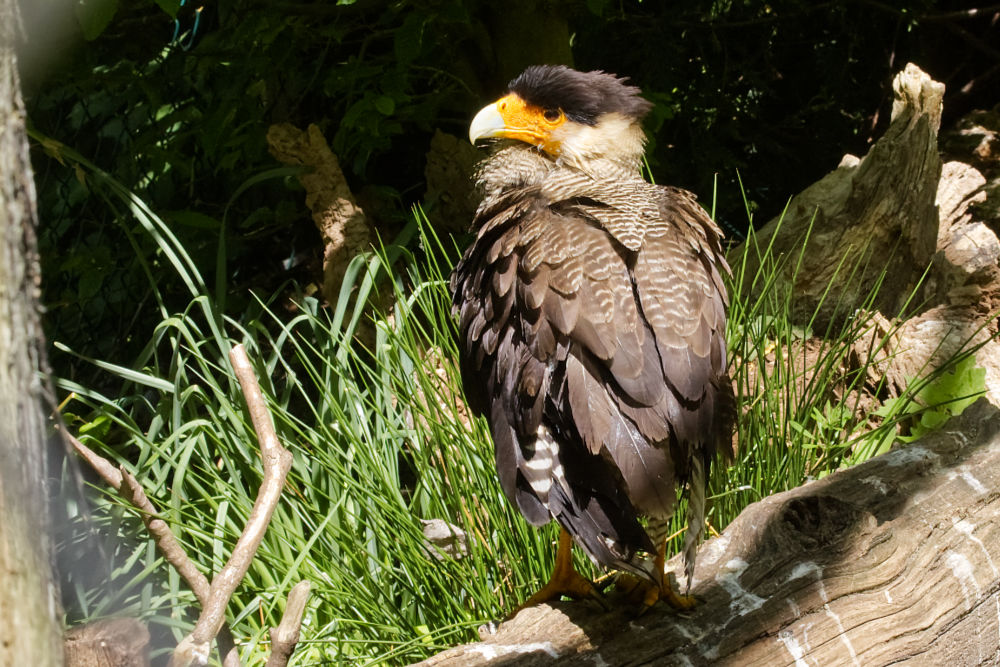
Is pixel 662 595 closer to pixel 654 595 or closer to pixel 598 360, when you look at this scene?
pixel 654 595

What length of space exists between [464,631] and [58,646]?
1.78 metres

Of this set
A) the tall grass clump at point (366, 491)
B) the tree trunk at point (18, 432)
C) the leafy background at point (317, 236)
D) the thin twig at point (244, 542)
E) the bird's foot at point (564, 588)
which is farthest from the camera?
the leafy background at point (317, 236)

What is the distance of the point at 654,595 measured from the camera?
2008 mm

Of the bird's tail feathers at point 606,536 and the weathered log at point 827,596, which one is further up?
the bird's tail feathers at point 606,536

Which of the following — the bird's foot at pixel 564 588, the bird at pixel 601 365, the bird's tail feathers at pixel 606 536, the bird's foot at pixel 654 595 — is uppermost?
the bird at pixel 601 365

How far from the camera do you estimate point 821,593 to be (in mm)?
1954

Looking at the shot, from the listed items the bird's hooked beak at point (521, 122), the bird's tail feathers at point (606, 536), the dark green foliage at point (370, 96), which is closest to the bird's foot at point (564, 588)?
the bird's tail feathers at point (606, 536)

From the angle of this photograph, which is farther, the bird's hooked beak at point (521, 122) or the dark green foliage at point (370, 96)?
the dark green foliage at point (370, 96)

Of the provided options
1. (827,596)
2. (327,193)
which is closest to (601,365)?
(827,596)

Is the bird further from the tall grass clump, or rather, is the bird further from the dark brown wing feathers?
the tall grass clump

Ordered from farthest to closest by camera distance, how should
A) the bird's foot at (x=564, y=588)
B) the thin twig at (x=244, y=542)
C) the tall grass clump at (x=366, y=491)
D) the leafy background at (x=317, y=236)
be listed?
the leafy background at (x=317, y=236) < the tall grass clump at (x=366, y=491) < the bird's foot at (x=564, y=588) < the thin twig at (x=244, y=542)

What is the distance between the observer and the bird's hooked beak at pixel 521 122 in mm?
2727

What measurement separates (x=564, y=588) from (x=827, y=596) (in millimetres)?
581

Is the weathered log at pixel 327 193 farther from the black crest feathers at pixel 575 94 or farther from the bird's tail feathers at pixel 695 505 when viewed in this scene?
the bird's tail feathers at pixel 695 505
